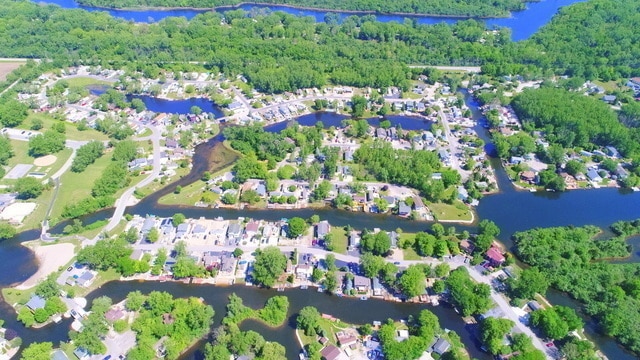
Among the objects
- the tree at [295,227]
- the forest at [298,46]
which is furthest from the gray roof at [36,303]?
the forest at [298,46]

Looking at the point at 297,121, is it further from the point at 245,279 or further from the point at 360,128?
the point at 245,279

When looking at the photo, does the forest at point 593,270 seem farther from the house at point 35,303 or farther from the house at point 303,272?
the house at point 35,303

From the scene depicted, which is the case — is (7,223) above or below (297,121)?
below

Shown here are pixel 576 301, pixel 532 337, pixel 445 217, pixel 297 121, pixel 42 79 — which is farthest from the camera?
pixel 42 79

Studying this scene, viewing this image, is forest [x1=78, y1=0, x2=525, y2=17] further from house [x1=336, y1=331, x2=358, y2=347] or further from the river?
house [x1=336, y1=331, x2=358, y2=347]

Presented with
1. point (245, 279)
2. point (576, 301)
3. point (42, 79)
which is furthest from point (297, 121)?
point (42, 79)

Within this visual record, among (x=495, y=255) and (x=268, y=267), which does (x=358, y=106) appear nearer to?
(x=495, y=255)
